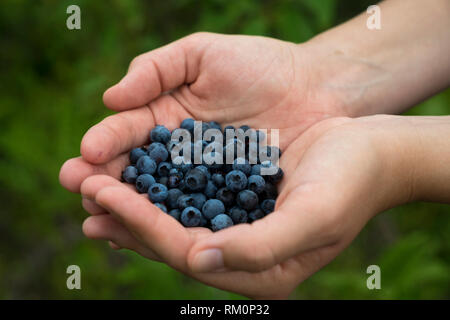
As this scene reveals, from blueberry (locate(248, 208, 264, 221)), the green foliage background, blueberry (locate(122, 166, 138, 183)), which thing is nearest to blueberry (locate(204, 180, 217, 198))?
blueberry (locate(248, 208, 264, 221))

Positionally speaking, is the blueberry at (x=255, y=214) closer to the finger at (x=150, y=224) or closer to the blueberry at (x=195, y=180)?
the blueberry at (x=195, y=180)

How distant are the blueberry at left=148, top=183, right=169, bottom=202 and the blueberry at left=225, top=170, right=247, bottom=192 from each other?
0.28 metres

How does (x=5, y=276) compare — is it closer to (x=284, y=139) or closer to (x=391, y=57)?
(x=284, y=139)

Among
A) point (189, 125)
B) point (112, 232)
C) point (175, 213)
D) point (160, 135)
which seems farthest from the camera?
point (189, 125)

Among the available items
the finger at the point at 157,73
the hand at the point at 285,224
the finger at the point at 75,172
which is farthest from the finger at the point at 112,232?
the finger at the point at 157,73

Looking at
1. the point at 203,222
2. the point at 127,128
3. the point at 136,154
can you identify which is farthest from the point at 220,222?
the point at 127,128

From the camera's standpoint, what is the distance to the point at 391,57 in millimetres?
2305

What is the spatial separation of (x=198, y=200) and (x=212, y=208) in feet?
0.30

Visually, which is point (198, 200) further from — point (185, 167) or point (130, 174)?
point (130, 174)

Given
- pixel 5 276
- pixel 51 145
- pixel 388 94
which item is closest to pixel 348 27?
pixel 388 94

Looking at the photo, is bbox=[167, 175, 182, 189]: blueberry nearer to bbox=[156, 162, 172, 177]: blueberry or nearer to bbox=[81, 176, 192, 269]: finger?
bbox=[156, 162, 172, 177]: blueberry

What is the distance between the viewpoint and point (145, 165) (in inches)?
71.9

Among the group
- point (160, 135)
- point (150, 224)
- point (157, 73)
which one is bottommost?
point (150, 224)

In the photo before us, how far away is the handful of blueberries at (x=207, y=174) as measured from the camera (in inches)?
68.7
